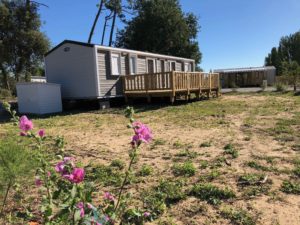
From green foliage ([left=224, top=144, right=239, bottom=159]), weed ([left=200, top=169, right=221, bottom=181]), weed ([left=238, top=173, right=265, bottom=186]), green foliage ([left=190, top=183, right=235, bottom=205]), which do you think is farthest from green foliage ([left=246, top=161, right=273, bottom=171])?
green foliage ([left=190, top=183, right=235, bottom=205])

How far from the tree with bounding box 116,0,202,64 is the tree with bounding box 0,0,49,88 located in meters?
10.2

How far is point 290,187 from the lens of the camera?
3.47 metres

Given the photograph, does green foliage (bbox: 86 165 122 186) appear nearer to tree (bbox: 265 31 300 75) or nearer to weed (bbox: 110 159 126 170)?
weed (bbox: 110 159 126 170)

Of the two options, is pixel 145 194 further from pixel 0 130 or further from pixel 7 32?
pixel 7 32

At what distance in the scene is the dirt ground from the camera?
302cm

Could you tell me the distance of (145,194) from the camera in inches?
135

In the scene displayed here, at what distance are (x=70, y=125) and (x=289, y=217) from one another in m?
7.06

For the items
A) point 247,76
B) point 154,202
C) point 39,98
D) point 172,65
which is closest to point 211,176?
point 154,202

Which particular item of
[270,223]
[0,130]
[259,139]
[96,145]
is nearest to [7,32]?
[0,130]

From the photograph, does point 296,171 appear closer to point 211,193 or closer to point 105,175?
point 211,193

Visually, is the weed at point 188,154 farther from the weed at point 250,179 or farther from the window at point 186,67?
the window at point 186,67

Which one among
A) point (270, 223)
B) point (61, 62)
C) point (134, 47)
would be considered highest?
point (134, 47)

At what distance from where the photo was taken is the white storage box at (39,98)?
484 inches

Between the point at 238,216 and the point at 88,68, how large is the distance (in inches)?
440
